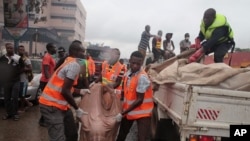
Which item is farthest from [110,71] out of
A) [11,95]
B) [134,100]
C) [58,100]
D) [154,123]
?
[58,100]

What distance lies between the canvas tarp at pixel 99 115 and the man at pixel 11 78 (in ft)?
11.5

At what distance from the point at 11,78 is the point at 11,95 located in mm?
382

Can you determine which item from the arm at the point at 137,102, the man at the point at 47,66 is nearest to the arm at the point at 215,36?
the arm at the point at 137,102

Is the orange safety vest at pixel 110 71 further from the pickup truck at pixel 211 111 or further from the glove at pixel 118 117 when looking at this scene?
the pickup truck at pixel 211 111

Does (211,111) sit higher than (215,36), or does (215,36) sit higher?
(215,36)

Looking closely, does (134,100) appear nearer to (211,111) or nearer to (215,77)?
(215,77)

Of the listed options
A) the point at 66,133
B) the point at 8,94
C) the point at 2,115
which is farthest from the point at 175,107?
the point at 2,115

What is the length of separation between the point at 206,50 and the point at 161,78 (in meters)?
1.05

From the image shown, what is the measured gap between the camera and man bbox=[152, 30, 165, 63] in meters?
10.5

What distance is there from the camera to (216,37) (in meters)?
5.85

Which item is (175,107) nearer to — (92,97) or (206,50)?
(92,97)

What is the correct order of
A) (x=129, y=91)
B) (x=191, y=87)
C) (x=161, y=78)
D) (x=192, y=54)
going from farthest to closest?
(x=192, y=54), (x=161, y=78), (x=129, y=91), (x=191, y=87)

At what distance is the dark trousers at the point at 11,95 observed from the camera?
26.5 feet

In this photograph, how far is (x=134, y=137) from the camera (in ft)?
23.2
